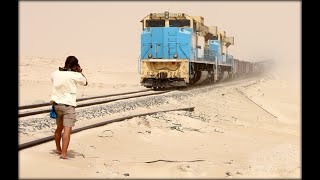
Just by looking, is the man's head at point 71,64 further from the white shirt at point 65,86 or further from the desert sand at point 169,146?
the desert sand at point 169,146

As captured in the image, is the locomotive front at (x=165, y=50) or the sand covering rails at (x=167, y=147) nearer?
the sand covering rails at (x=167, y=147)

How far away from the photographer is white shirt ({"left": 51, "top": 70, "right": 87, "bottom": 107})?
648 centimetres

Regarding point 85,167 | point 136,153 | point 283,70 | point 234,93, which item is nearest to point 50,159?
point 85,167

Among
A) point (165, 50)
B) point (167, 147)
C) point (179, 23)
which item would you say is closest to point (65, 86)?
point (167, 147)

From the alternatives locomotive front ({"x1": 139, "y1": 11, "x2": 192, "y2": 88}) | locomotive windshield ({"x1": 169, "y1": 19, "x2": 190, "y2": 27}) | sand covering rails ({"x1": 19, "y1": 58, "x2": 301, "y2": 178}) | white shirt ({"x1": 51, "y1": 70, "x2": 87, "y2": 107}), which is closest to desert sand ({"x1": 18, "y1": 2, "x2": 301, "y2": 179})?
sand covering rails ({"x1": 19, "y1": 58, "x2": 301, "y2": 178})

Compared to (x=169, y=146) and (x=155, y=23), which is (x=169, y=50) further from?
(x=169, y=146)

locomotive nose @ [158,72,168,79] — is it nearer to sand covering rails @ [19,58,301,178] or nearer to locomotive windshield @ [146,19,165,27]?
locomotive windshield @ [146,19,165,27]

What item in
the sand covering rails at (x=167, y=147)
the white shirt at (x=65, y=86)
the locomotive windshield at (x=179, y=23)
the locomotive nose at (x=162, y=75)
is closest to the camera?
the sand covering rails at (x=167, y=147)

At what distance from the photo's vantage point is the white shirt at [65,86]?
21.3 feet

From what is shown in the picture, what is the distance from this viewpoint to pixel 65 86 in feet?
21.3

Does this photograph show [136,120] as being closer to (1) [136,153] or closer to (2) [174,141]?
(2) [174,141]

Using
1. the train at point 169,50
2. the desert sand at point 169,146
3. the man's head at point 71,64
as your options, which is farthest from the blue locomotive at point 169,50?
the man's head at point 71,64

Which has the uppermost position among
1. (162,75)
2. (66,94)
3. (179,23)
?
(179,23)
